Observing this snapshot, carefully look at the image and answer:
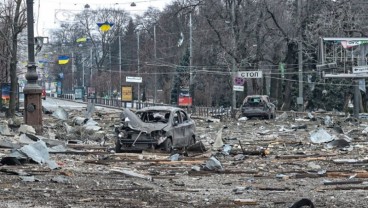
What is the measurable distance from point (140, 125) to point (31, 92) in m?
5.87

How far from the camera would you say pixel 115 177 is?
46.3 ft

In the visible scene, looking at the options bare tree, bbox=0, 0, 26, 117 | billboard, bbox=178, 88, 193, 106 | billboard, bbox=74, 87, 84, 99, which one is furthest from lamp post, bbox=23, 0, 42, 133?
billboard, bbox=74, 87, 84, 99

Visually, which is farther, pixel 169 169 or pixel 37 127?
pixel 37 127

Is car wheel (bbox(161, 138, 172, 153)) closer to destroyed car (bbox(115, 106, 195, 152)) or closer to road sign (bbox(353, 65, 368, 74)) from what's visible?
destroyed car (bbox(115, 106, 195, 152))

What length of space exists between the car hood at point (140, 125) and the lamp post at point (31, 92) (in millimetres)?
5314

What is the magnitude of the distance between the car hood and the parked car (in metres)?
27.2

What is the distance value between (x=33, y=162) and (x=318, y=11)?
38.6 metres

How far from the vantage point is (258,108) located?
48.6 m

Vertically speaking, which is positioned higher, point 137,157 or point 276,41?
point 276,41

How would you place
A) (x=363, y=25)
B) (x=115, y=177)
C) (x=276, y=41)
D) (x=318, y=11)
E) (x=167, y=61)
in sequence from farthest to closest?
1. (x=167, y=61)
2. (x=276, y=41)
3. (x=318, y=11)
4. (x=363, y=25)
5. (x=115, y=177)

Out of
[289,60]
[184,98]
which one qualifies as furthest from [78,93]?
[289,60]

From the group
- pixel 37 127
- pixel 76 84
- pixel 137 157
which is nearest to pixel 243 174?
pixel 137 157

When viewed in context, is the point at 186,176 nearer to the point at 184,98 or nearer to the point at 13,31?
the point at 13,31

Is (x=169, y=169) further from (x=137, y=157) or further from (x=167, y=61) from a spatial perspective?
(x=167, y=61)
